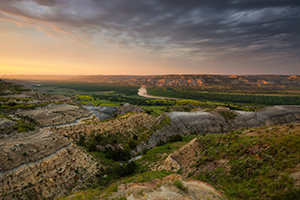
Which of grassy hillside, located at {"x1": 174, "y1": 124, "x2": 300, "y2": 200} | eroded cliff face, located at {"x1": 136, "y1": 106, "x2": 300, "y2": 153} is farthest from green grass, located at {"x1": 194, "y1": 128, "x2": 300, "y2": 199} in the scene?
eroded cliff face, located at {"x1": 136, "y1": 106, "x2": 300, "y2": 153}

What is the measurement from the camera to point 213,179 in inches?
658

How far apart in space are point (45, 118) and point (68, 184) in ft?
70.1

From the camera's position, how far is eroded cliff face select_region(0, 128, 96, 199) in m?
18.9

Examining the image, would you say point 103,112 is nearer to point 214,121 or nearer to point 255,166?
point 214,121

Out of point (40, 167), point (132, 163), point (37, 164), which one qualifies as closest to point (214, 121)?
point (132, 163)

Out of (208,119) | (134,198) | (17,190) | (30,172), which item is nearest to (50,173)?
(30,172)

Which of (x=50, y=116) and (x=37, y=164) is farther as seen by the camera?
(x=50, y=116)

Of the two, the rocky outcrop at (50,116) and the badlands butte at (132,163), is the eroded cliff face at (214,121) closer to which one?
the badlands butte at (132,163)

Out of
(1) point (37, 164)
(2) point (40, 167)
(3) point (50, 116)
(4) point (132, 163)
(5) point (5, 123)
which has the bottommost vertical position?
(4) point (132, 163)

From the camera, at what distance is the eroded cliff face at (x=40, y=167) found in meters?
18.9

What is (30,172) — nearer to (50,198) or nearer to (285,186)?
(50,198)

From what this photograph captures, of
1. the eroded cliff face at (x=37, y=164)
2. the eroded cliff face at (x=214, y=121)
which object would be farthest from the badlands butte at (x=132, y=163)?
the eroded cliff face at (x=214, y=121)

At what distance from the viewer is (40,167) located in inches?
840

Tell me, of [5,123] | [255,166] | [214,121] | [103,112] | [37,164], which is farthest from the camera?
[103,112]
